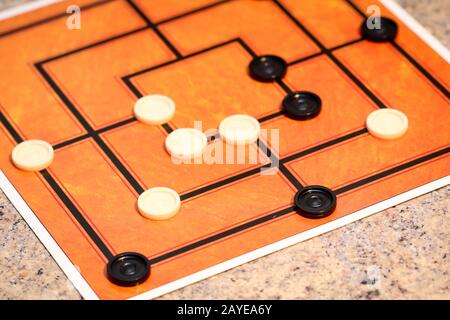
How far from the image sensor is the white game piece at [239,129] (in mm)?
2594

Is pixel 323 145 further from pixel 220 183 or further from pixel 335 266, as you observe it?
pixel 335 266

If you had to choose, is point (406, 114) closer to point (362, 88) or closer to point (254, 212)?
point (362, 88)

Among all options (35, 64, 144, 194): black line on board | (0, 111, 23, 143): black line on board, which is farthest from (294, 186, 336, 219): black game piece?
(0, 111, 23, 143): black line on board

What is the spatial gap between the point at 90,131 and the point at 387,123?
29.7 inches

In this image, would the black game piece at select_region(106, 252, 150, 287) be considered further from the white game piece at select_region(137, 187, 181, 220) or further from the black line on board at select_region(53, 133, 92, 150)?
the black line on board at select_region(53, 133, 92, 150)

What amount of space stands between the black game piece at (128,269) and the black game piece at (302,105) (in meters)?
0.60

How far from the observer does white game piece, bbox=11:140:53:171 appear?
8.36 ft

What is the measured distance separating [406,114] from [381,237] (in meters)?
0.44

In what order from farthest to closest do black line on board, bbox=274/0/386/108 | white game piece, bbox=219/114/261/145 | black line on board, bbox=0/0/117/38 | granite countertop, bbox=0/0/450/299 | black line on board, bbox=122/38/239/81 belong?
black line on board, bbox=0/0/117/38 → black line on board, bbox=122/38/239/81 → black line on board, bbox=274/0/386/108 → white game piece, bbox=219/114/261/145 → granite countertop, bbox=0/0/450/299

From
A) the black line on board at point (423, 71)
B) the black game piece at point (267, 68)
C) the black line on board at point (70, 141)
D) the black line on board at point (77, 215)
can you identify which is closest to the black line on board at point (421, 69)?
the black line on board at point (423, 71)

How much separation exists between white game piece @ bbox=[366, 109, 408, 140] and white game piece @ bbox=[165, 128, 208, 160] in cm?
42

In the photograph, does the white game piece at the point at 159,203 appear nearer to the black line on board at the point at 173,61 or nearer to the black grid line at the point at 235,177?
the black grid line at the point at 235,177

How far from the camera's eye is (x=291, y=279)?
89.9 inches
